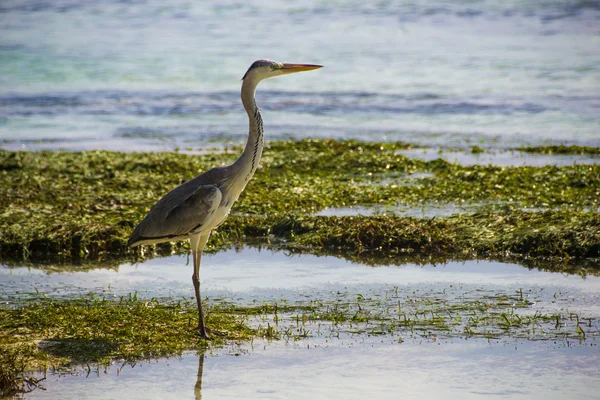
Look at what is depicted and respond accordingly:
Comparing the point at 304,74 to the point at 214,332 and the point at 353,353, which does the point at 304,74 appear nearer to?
the point at 214,332

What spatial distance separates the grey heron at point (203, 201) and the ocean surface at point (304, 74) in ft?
33.6

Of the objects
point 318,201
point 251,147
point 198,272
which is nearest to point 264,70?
point 251,147

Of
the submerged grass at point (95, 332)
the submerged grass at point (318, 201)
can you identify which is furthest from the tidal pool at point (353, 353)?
the submerged grass at point (318, 201)

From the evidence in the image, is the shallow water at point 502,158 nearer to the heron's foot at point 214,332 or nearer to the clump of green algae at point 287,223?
the clump of green algae at point 287,223

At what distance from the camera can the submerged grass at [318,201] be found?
374 inches

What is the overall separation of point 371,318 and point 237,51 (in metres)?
34.2

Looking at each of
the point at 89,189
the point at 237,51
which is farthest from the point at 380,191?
the point at 237,51

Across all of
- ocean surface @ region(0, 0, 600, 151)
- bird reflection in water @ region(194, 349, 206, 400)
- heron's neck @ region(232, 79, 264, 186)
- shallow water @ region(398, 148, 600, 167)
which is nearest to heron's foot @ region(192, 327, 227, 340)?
bird reflection in water @ region(194, 349, 206, 400)

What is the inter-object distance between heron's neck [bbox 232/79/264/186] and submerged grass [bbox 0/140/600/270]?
2380mm

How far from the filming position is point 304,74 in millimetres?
32875

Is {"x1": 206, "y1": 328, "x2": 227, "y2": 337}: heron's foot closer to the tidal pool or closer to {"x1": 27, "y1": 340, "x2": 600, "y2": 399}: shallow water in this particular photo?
the tidal pool

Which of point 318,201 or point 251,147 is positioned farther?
point 318,201

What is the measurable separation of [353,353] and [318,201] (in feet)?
17.6

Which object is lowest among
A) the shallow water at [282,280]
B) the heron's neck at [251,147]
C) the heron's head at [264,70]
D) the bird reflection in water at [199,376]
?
the bird reflection in water at [199,376]
